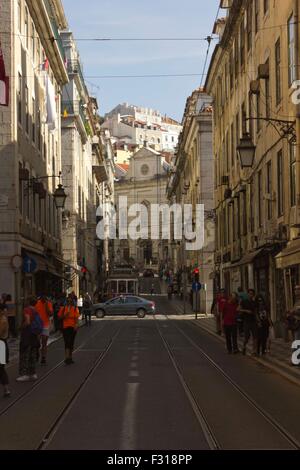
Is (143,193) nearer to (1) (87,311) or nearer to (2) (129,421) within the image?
(1) (87,311)

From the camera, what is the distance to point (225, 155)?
151 feet

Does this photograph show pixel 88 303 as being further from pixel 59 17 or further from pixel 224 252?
pixel 59 17

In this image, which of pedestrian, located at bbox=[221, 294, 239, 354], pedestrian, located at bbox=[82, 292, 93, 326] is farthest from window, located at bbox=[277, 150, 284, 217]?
pedestrian, located at bbox=[82, 292, 93, 326]

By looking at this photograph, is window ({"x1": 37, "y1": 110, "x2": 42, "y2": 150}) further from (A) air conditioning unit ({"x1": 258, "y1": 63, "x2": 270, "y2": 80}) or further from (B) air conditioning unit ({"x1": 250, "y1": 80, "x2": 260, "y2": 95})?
(A) air conditioning unit ({"x1": 258, "y1": 63, "x2": 270, "y2": 80})

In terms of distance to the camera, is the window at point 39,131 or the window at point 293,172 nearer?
the window at point 293,172

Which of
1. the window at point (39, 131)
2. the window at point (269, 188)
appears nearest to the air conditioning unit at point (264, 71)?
the window at point (269, 188)

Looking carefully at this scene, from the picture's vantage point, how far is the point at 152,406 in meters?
12.9

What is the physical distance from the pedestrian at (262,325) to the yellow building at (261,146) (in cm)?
141

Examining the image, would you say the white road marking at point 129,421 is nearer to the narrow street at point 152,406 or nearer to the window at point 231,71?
the narrow street at point 152,406

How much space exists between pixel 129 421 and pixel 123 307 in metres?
44.1

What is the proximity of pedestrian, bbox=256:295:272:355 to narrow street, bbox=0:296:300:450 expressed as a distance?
0.56 meters

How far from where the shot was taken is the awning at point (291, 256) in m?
21.7

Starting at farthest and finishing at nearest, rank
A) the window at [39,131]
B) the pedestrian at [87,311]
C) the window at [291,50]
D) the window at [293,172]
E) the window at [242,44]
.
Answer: the pedestrian at [87,311] < the window at [39,131] < the window at [242,44] < the window at [293,172] < the window at [291,50]
